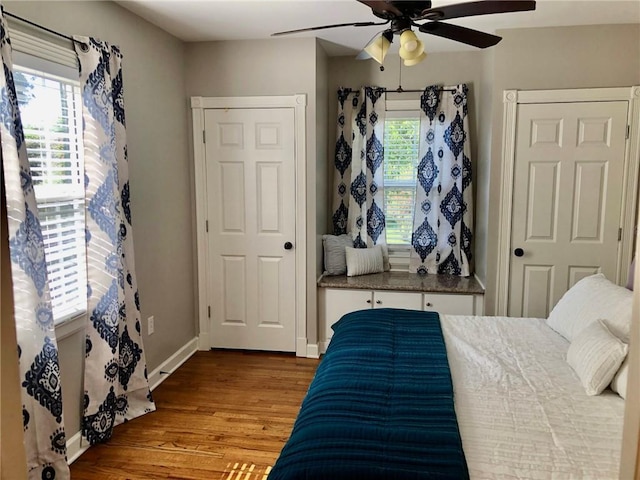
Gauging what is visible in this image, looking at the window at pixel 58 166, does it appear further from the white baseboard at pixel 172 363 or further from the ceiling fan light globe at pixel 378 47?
the ceiling fan light globe at pixel 378 47

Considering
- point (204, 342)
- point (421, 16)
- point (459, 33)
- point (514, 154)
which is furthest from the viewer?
point (204, 342)

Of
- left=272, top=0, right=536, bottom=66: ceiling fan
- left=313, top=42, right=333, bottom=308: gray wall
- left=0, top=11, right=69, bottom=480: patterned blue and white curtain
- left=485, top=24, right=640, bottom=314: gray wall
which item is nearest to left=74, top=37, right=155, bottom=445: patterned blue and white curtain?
left=0, top=11, right=69, bottom=480: patterned blue and white curtain

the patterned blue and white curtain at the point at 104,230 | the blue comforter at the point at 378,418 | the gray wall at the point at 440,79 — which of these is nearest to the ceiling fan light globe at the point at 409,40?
the blue comforter at the point at 378,418

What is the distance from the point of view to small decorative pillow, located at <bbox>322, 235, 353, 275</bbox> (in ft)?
13.4

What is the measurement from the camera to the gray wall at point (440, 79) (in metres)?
3.93

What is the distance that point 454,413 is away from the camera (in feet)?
5.61

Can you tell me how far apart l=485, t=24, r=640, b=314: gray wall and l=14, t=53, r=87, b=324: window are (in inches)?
110

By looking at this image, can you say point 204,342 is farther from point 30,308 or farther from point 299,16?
point 299,16

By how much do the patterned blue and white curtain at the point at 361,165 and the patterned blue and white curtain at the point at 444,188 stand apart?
0.35m

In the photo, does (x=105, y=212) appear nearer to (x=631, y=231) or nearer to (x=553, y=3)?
(x=553, y=3)

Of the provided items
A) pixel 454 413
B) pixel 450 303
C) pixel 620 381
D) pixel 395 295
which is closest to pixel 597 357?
pixel 620 381

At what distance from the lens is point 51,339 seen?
2156 millimetres

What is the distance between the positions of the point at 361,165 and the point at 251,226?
1129mm

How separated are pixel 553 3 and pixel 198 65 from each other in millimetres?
2567
